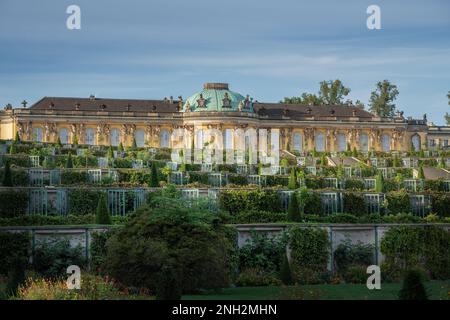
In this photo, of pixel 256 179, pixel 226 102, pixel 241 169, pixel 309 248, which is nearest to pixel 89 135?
pixel 226 102

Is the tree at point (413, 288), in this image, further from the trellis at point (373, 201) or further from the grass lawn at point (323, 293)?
the trellis at point (373, 201)

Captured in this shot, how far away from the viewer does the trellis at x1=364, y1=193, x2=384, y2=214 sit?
38656mm

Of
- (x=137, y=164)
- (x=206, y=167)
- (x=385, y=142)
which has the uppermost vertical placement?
(x=385, y=142)

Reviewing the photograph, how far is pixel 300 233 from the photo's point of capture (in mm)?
29422

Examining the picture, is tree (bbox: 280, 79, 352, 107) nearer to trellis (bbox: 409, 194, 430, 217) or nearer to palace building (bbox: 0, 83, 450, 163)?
palace building (bbox: 0, 83, 450, 163)

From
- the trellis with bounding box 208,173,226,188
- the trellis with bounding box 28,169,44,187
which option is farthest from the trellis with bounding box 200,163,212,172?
the trellis with bounding box 28,169,44,187

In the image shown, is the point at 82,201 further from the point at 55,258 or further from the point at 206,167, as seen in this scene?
the point at 206,167

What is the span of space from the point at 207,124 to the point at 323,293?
6755 centimetres

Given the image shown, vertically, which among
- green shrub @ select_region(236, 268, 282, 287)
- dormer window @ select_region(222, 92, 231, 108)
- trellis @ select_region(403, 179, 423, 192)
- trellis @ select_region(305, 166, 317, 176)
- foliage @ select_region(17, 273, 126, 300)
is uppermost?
dormer window @ select_region(222, 92, 231, 108)

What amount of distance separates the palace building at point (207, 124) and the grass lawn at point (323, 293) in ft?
194

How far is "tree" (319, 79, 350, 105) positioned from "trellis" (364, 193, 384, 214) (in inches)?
2719

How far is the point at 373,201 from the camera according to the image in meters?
38.9

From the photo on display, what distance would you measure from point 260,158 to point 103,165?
19.2 m
